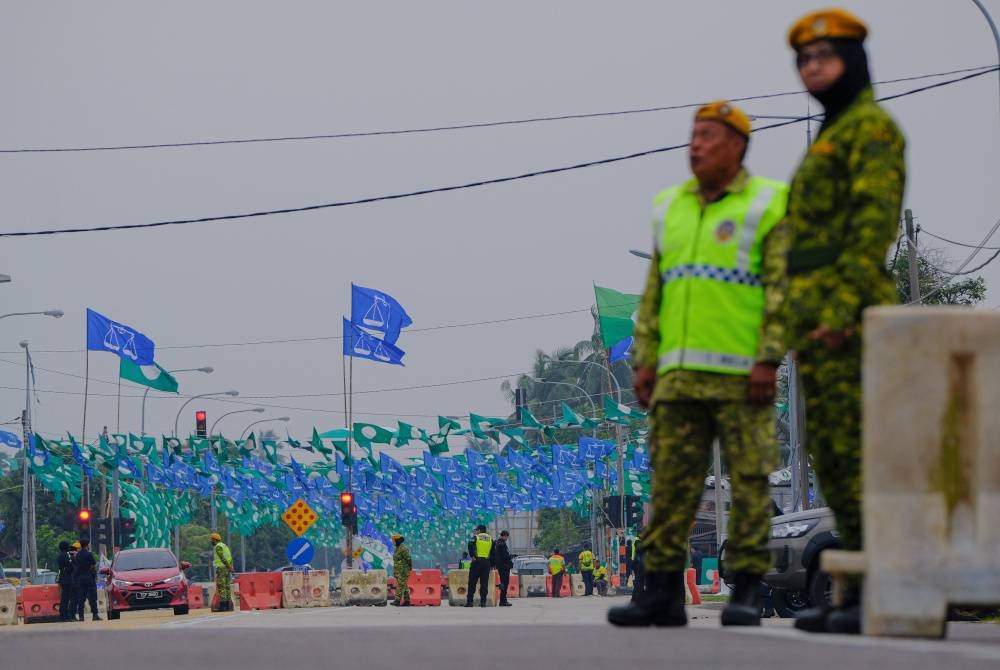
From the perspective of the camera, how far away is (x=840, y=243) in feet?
20.1

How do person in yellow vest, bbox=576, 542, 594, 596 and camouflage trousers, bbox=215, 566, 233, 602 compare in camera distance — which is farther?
person in yellow vest, bbox=576, 542, 594, 596

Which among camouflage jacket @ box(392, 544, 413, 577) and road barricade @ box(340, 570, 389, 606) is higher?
camouflage jacket @ box(392, 544, 413, 577)

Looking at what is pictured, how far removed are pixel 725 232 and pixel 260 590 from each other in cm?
3046

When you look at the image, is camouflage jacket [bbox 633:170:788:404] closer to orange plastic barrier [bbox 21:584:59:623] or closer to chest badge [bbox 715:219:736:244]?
chest badge [bbox 715:219:736:244]

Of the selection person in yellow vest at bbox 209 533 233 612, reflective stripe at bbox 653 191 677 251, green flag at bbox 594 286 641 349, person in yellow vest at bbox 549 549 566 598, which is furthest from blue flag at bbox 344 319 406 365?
reflective stripe at bbox 653 191 677 251

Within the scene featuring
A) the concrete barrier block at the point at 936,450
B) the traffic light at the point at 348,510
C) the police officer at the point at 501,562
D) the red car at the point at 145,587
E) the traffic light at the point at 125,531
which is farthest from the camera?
the traffic light at the point at 125,531

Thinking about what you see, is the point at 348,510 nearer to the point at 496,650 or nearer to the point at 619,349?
the point at 619,349

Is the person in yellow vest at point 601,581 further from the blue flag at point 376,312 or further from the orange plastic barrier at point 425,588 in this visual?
the orange plastic barrier at point 425,588

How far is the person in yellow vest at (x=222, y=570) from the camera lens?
3332 centimetres

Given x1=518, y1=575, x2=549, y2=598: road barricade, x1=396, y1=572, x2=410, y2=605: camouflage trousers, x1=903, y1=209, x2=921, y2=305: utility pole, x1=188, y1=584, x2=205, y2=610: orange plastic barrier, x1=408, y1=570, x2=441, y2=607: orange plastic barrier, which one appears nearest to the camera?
x1=903, y1=209, x2=921, y2=305: utility pole

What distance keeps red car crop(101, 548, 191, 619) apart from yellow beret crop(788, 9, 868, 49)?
2978 centimetres

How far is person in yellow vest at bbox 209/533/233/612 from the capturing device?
109 ft

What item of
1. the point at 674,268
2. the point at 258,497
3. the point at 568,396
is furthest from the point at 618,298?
the point at 568,396

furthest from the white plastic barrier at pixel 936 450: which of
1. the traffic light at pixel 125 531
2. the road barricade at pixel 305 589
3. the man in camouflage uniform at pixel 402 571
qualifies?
the traffic light at pixel 125 531
